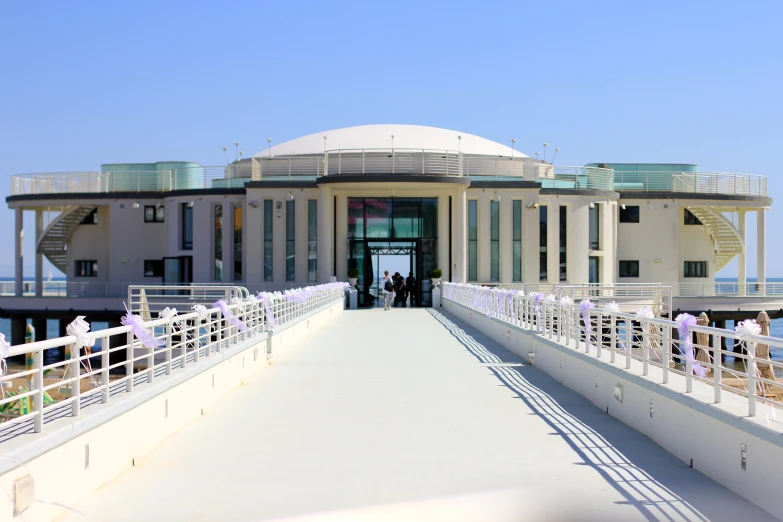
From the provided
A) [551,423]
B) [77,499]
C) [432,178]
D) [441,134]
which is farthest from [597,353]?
[441,134]

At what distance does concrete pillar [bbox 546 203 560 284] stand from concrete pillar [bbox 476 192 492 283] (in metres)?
3.36

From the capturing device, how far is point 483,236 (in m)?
42.6

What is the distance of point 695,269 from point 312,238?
74.5 feet

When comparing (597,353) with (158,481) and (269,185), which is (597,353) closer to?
(158,481)

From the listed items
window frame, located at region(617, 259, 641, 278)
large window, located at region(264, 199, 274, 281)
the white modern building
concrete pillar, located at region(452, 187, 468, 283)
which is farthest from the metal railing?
large window, located at region(264, 199, 274, 281)

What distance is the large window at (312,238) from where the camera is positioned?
42094 mm

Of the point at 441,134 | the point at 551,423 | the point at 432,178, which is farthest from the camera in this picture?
the point at 441,134

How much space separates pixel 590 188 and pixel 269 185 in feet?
55.4

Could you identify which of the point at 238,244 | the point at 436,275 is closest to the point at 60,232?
the point at 238,244

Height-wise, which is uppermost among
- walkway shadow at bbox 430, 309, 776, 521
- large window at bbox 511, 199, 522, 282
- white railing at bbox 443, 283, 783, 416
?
large window at bbox 511, 199, 522, 282

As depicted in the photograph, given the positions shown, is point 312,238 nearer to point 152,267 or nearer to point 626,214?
point 152,267

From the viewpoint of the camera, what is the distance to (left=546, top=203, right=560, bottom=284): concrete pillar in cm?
4375

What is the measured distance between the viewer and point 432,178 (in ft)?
130

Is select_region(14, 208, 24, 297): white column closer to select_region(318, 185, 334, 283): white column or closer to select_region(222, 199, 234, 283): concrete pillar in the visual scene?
select_region(222, 199, 234, 283): concrete pillar
